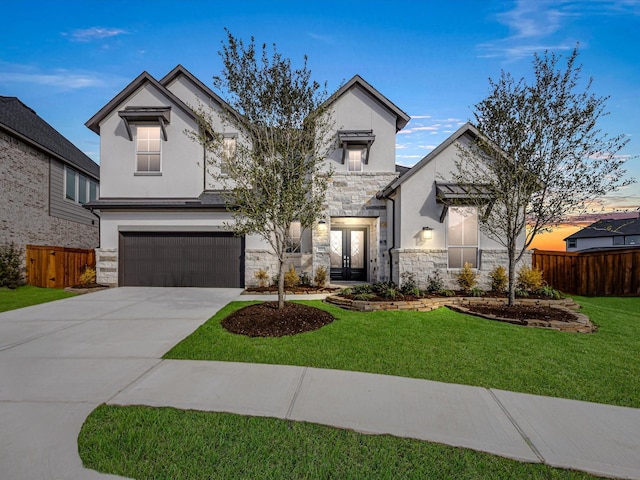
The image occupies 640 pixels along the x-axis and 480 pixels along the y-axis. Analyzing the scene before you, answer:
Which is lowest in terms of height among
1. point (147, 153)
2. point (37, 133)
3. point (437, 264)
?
point (437, 264)

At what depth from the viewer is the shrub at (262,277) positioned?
1304 centimetres

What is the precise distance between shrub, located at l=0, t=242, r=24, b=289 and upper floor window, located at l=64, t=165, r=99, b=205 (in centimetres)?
491

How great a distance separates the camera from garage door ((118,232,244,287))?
43.9ft

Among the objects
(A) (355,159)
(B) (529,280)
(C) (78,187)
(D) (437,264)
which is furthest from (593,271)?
(C) (78,187)

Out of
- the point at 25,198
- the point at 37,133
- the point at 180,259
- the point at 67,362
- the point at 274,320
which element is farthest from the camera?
the point at 37,133

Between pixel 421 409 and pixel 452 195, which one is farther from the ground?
pixel 452 195

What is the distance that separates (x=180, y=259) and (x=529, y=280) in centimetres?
1293

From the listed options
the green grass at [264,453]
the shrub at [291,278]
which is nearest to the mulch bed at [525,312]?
the shrub at [291,278]

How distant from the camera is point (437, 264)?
471 inches

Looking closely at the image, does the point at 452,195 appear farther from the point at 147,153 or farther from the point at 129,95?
the point at 129,95

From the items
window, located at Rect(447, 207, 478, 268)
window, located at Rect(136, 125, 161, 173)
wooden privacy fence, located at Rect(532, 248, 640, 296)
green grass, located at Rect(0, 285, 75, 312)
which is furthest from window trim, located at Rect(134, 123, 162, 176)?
wooden privacy fence, located at Rect(532, 248, 640, 296)

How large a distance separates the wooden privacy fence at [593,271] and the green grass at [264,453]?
13.5 metres

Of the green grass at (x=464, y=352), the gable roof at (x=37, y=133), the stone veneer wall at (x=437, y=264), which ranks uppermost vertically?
the gable roof at (x=37, y=133)

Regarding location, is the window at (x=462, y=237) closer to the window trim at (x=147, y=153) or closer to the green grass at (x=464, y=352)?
the green grass at (x=464, y=352)
